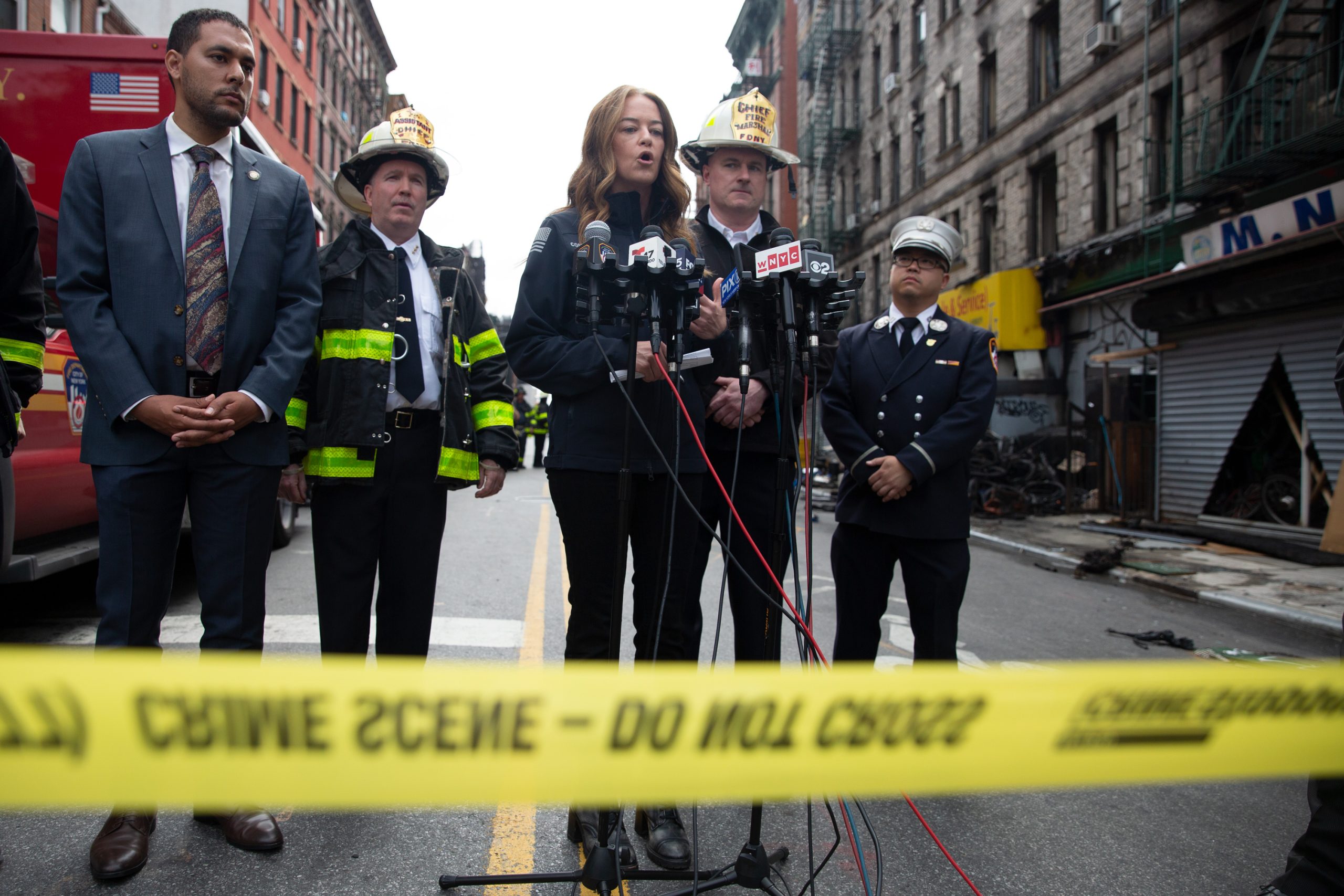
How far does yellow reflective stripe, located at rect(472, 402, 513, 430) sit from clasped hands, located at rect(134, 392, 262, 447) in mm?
805

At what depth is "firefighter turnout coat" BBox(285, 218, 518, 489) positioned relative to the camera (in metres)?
2.96

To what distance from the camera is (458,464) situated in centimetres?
311

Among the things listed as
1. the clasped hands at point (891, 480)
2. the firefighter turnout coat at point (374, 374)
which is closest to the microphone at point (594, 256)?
the firefighter turnout coat at point (374, 374)

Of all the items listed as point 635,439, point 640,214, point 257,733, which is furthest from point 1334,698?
point 640,214

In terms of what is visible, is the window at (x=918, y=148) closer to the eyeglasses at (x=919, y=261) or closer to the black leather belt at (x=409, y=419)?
the eyeglasses at (x=919, y=261)

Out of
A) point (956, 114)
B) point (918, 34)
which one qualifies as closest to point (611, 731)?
point (956, 114)

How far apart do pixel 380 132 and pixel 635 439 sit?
58.2 inches

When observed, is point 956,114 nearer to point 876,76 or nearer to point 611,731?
point 876,76

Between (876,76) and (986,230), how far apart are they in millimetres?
10431

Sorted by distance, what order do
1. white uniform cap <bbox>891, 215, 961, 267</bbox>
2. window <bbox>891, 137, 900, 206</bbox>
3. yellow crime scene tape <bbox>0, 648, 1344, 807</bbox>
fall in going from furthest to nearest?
window <bbox>891, 137, 900, 206</bbox> → white uniform cap <bbox>891, 215, 961, 267</bbox> → yellow crime scene tape <bbox>0, 648, 1344, 807</bbox>

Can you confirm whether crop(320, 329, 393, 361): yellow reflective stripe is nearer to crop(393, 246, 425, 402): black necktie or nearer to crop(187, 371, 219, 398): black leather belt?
Answer: crop(393, 246, 425, 402): black necktie

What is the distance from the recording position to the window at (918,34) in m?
26.5

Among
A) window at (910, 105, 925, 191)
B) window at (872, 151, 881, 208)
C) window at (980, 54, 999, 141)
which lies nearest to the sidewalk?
window at (980, 54, 999, 141)

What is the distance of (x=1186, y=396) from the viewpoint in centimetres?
1282
